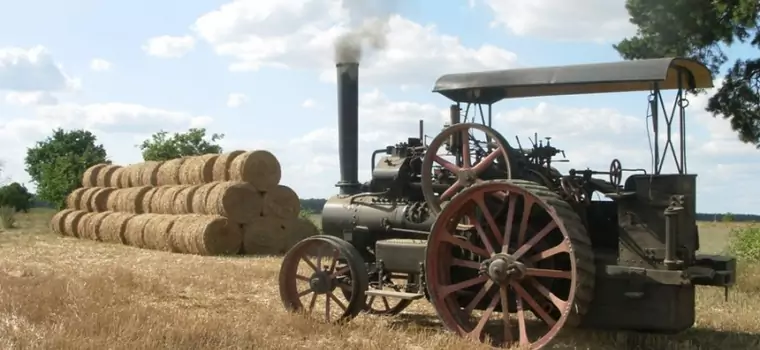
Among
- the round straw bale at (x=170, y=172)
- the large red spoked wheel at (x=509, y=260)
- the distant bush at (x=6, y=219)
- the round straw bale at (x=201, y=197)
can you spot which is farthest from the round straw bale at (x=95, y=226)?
the large red spoked wheel at (x=509, y=260)

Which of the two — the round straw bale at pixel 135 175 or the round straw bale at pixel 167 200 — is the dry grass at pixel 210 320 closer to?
the round straw bale at pixel 167 200

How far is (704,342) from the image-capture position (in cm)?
750

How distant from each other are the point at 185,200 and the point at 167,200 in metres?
0.97

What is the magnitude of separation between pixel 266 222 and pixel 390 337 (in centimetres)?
1048

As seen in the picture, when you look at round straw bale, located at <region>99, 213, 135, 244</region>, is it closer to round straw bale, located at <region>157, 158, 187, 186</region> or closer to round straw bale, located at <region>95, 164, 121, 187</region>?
round straw bale, located at <region>157, 158, 187, 186</region>

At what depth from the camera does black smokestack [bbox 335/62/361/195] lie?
420 inches

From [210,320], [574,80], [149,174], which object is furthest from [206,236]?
[574,80]

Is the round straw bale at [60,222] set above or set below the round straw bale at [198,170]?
below

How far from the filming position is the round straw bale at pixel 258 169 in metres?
17.3

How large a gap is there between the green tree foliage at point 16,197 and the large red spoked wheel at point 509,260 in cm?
3693

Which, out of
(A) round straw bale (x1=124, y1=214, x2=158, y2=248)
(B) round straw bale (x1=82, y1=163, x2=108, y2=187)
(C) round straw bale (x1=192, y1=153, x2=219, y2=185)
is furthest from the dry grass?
(B) round straw bale (x1=82, y1=163, x2=108, y2=187)

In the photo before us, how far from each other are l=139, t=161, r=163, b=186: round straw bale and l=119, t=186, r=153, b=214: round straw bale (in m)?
0.17

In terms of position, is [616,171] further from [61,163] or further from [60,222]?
[61,163]

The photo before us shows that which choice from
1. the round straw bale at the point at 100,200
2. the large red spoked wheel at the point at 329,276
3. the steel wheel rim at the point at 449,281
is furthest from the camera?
the round straw bale at the point at 100,200
